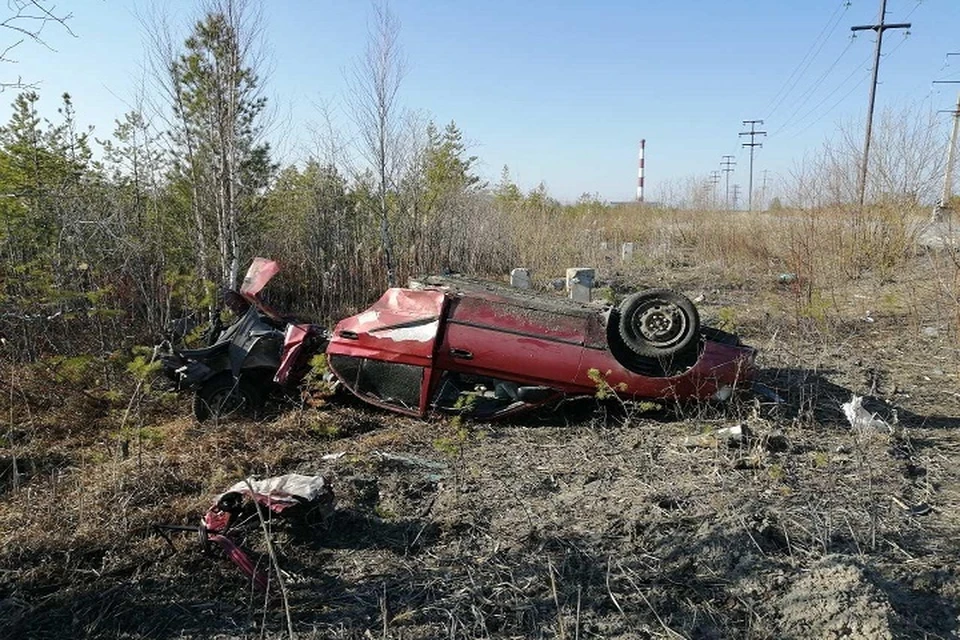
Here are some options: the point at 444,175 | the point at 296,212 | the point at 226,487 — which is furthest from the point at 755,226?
the point at 226,487

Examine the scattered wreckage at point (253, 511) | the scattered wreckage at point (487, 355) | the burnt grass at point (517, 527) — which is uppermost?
the scattered wreckage at point (487, 355)

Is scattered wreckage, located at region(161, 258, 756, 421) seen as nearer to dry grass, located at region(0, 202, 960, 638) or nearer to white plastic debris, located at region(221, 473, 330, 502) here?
dry grass, located at region(0, 202, 960, 638)

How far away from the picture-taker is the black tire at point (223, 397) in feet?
17.3

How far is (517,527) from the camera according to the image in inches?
129

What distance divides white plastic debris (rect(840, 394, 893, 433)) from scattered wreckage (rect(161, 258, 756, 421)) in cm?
76

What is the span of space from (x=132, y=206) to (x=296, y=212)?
11.3ft

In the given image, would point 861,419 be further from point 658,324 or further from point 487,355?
point 487,355

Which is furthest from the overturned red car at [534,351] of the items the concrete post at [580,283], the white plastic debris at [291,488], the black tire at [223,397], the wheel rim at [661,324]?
the concrete post at [580,283]

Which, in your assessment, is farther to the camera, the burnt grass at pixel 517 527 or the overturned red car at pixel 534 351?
the overturned red car at pixel 534 351

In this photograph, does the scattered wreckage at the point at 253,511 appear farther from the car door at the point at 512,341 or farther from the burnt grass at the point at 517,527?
the car door at the point at 512,341

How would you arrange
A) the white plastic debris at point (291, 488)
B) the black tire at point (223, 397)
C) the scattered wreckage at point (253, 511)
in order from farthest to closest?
the black tire at point (223, 397) → the white plastic debris at point (291, 488) → the scattered wreckage at point (253, 511)

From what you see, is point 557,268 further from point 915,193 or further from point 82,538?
point 82,538

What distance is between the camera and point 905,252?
1226 cm

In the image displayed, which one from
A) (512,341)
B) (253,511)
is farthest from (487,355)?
(253,511)
